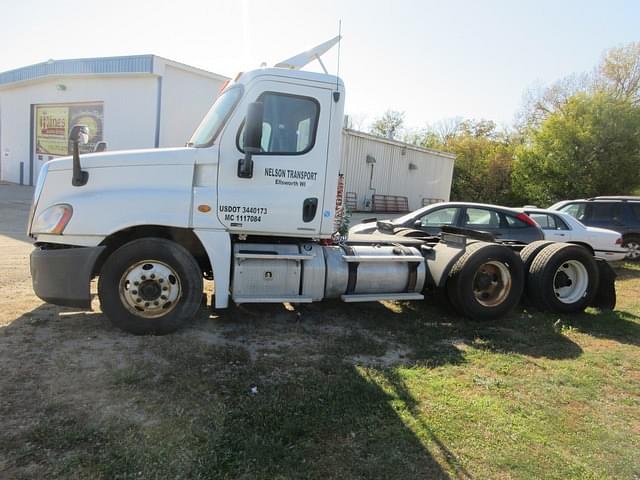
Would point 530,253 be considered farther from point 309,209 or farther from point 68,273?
point 68,273

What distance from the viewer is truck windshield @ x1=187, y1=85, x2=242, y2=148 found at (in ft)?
16.1

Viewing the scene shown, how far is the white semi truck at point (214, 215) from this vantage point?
462 cm

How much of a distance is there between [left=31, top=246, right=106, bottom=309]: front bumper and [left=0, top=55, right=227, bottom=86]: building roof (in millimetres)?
15661

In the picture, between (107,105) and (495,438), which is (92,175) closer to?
(495,438)

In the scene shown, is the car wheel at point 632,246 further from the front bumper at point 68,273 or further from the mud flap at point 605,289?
the front bumper at point 68,273

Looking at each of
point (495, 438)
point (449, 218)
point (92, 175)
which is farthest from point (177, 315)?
point (449, 218)

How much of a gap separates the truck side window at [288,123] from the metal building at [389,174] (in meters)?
15.5

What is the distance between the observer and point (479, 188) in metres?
40.1

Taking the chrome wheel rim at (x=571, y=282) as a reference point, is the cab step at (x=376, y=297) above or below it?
below

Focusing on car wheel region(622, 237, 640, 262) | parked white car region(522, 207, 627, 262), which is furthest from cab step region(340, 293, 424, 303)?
car wheel region(622, 237, 640, 262)

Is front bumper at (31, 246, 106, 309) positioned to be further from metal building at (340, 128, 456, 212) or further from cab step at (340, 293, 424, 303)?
metal building at (340, 128, 456, 212)

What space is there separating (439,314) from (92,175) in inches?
184

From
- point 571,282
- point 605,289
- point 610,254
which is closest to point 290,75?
point 571,282

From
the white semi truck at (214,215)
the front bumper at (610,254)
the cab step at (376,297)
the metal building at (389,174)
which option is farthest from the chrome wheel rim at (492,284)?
the metal building at (389,174)
